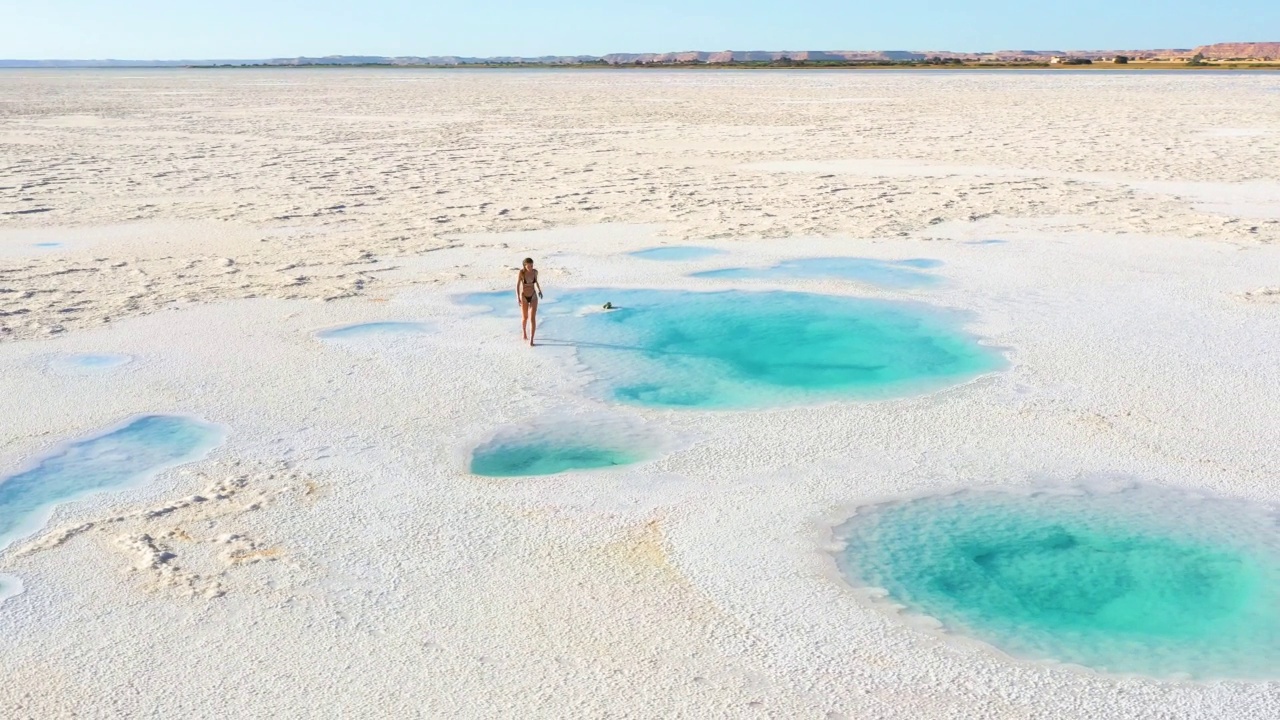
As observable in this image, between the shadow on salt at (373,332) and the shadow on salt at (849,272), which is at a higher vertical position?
the shadow on salt at (849,272)

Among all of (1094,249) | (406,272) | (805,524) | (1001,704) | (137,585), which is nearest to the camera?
(1001,704)

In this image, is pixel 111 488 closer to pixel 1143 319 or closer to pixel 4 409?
pixel 4 409

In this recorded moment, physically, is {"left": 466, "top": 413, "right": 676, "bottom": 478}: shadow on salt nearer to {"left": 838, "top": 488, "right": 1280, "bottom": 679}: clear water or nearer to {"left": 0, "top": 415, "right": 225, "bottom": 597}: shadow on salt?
{"left": 838, "top": 488, "right": 1280, "bottom": 679}: clear water

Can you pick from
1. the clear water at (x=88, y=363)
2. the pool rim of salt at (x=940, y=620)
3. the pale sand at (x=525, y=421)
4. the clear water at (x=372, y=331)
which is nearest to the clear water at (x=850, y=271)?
the pale sand at (x=525, y=421)

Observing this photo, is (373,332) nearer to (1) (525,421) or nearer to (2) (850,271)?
(1) (525,421)

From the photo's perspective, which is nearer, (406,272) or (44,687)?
(44,687)

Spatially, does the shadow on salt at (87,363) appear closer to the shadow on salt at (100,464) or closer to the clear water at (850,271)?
the shadow on salt at (100,464)

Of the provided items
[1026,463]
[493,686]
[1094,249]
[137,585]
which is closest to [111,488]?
[137,585]
